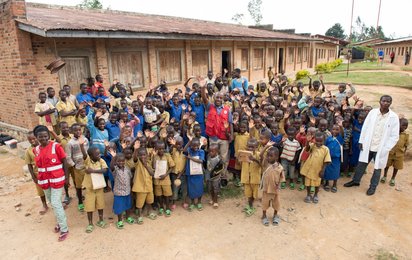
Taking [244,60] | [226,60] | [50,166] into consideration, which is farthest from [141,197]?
[244,60]

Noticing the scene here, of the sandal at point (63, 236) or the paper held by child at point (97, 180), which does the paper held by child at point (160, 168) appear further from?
the sandal at point (63, 236)

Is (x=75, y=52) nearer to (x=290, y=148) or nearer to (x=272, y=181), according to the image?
(x=290, y=148)

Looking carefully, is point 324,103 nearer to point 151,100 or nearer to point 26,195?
point 151,100

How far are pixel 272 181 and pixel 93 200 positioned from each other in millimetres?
2376

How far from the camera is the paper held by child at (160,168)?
4.05 m

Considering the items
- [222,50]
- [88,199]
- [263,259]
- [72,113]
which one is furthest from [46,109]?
[222,50]

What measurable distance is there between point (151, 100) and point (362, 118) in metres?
3.81

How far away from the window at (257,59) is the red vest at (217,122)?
37.1ft

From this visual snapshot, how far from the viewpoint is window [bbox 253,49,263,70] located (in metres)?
15.6

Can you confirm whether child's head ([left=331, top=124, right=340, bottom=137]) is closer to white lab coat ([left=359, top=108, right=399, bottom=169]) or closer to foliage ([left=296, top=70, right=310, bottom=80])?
white lab coat ([left=359, top=108, right=399, bottom=169])

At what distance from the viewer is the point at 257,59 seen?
52.3 ft

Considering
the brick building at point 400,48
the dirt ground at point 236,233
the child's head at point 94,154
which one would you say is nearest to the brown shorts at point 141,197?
the dirt ground at point 236,233

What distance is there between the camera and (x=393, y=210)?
430 cm

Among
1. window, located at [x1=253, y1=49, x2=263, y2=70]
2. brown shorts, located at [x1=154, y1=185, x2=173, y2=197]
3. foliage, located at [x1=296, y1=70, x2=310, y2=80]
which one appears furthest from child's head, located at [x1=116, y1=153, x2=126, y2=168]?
foliage, located at [x1=296, y1=70, x2=310, y2=80]
